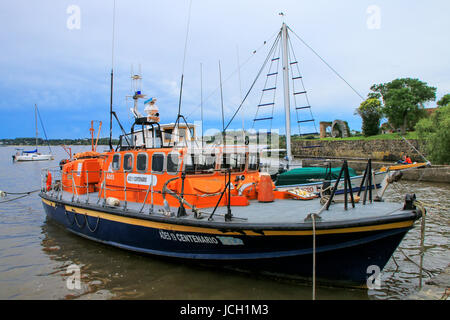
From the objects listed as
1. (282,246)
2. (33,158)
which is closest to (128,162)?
(282,246)

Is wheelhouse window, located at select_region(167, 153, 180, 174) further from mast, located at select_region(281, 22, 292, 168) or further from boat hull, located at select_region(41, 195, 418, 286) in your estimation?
mast, located at select_region(281, 22, 292, 168)

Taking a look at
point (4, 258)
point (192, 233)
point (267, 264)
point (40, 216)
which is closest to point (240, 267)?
point (267, 264)

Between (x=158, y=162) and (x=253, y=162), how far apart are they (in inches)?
96.7

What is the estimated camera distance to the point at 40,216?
510 inches

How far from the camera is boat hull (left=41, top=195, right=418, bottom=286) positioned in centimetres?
479

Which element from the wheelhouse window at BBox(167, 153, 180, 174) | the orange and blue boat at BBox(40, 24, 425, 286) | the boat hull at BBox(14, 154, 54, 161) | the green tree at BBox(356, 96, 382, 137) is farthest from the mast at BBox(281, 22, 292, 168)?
the boat hull at BBox(14, 154, 54, 161)

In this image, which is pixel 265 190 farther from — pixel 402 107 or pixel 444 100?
pixel 444 100

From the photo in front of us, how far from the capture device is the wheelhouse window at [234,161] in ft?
24.0

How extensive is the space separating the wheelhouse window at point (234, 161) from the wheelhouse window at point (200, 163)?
0.27 m

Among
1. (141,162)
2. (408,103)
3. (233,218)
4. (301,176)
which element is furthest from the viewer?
(408,103)

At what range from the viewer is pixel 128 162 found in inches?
313

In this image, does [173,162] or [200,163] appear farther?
[200,163]
